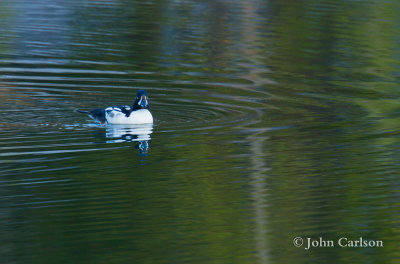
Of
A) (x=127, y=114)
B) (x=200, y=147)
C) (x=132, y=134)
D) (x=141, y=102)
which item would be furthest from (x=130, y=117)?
(x=200, y=147)

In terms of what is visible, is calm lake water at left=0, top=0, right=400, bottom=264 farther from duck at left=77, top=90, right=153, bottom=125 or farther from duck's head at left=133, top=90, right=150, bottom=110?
duck's head at left=133, top=90, right=150, bottom=110

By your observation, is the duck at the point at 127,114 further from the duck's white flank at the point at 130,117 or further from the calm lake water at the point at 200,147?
the calm lake water at the point at 200,147

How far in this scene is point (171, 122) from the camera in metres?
15.3

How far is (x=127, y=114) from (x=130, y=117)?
A: 83 mm

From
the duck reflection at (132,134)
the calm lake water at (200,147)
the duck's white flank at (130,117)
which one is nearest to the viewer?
the calm lake water at (200,147)

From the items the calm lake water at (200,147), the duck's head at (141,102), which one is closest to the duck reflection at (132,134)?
the calm lake water at (200,147)

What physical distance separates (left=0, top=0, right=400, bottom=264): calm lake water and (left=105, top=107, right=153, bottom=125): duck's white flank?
0.81ft

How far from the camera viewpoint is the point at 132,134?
1470cm

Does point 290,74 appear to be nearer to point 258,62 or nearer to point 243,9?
point 258,62

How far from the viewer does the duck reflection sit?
1356 cm

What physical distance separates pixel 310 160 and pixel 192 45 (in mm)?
12685

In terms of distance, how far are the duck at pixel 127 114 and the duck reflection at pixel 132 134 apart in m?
0.09

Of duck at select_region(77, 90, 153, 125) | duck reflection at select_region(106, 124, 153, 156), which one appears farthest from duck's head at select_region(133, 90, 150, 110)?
duck reflection at select_region(106, 124, 153, 156)

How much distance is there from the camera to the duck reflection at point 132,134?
44.5ft
